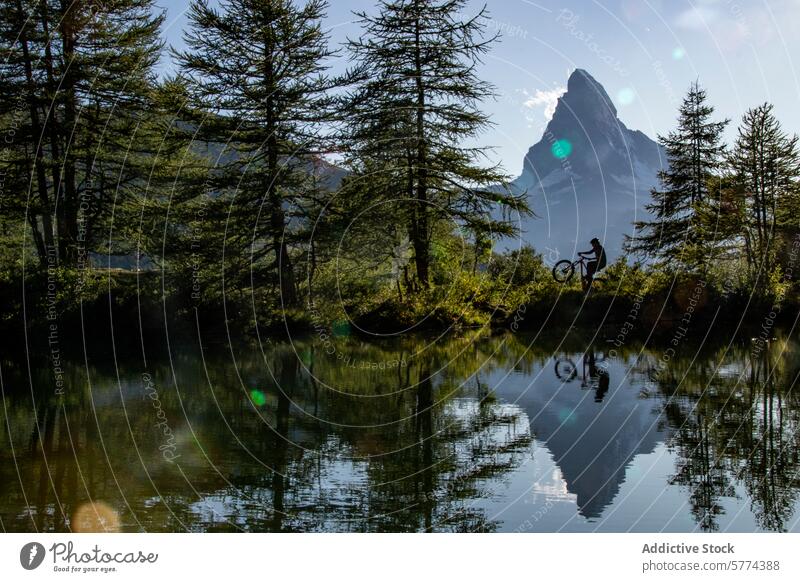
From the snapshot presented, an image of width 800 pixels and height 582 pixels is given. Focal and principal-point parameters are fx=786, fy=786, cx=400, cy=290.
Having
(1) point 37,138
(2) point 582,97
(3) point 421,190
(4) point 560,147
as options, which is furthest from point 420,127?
(2) point 582,97

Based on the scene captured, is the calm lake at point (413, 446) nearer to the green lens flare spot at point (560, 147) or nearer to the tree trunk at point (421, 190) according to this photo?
the tree trunk at point (421, 190)

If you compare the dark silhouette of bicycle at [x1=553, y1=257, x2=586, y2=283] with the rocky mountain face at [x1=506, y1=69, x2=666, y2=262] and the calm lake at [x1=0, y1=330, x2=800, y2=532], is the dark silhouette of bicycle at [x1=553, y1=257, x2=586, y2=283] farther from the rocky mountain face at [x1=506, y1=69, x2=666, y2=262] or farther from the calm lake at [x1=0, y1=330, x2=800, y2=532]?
the rocky mountain face at [x1=506, y1=69, x2=666, y2=262]

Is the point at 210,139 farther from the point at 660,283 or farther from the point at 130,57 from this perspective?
the point at 660,283

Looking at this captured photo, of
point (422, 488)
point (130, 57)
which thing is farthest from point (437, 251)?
point (422, 488)

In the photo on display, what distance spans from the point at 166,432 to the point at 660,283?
18.8 meters

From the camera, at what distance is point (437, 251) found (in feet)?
94.5

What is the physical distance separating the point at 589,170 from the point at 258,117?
145 meters

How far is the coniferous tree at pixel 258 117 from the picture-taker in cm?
2494

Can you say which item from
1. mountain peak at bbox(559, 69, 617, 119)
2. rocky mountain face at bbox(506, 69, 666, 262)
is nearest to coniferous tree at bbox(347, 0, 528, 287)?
rocky mountain face at bbox(506, 69, 666, 262)
